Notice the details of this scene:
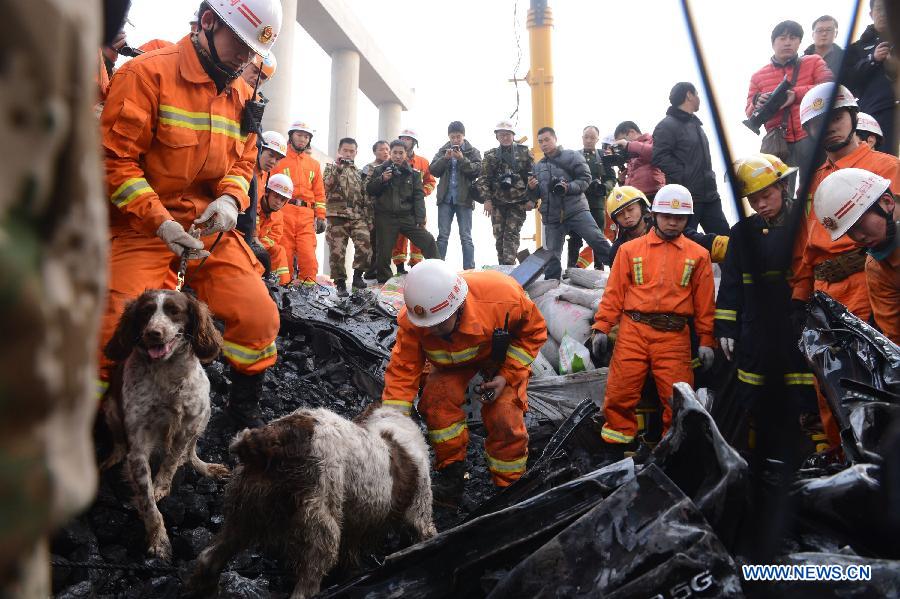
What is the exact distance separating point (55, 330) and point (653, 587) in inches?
76.1

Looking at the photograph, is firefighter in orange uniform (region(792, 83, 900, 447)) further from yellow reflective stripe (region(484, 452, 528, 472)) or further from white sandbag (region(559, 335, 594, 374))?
white sandbag (region(559, 335, 594, 374))

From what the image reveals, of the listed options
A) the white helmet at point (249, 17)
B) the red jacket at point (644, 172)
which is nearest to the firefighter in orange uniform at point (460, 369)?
the white helmet at point (249, 17)

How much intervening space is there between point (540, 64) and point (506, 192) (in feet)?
21.8

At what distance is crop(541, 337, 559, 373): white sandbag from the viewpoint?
7.12m

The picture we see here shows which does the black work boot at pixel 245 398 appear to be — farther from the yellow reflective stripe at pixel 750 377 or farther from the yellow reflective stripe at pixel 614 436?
the yellow reflective stripe at pixel 750 377

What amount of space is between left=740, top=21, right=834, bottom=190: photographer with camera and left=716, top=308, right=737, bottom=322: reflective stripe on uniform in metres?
2.67

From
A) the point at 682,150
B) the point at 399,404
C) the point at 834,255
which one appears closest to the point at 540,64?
the point at 682,150

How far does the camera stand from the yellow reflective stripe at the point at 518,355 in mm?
4781

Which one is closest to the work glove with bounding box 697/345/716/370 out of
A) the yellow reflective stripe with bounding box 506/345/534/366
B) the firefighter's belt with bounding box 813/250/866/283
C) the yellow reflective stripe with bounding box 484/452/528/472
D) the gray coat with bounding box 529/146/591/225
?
the firefighter's belt with bounding box 813/250/866/283

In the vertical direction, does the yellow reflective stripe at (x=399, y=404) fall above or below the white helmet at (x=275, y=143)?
below

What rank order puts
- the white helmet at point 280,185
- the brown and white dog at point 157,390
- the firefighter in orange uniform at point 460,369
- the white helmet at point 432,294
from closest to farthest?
the brown and white dog at point 157,390 < the white helmet at point 432,294 < the firefighter in orange uniform at point 460,369 < the white helmet at point 280,185

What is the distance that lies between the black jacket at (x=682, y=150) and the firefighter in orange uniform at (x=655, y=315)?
1.94m

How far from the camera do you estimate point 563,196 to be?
984 centimetres

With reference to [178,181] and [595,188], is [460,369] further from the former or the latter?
[595,188]
